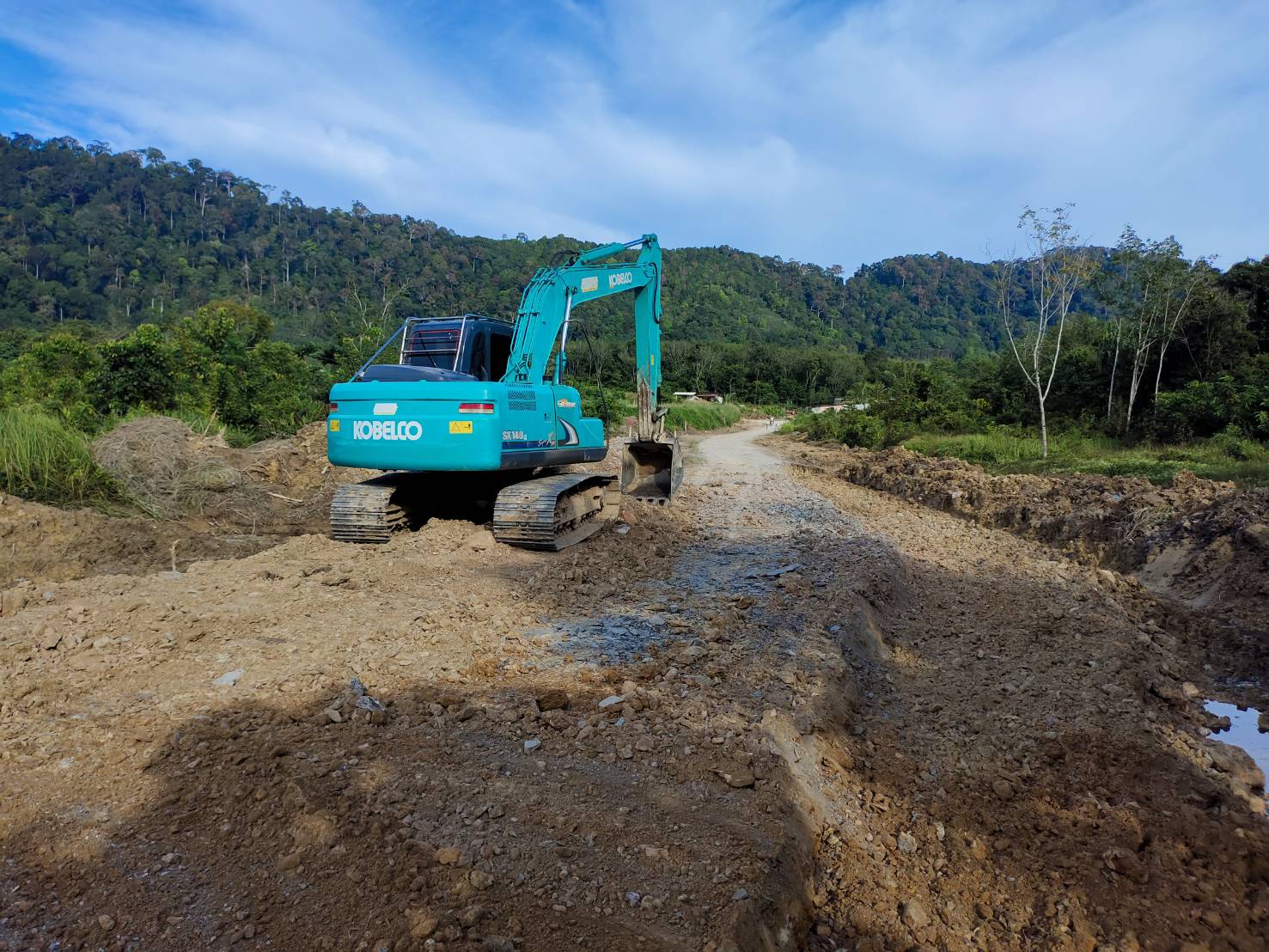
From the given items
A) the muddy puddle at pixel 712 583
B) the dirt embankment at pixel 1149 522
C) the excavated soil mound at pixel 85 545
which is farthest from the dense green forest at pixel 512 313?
the dirt embankment at pixel 1149 522

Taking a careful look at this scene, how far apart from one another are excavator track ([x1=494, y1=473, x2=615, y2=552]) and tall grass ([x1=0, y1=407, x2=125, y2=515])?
5582 millimetres

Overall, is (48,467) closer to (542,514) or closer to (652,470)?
(542,514)

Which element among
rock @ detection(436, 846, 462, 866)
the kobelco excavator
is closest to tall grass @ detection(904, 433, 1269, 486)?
the kobelco excavator

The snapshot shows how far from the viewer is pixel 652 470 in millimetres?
11695

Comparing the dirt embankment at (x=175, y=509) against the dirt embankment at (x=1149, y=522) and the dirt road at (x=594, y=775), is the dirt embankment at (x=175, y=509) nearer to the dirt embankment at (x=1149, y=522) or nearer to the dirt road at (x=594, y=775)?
the dirt road at (x=594, y=775)

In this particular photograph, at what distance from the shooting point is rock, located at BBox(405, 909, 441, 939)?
7.23ft

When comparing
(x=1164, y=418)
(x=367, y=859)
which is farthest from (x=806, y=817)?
(x=1164, y=418)

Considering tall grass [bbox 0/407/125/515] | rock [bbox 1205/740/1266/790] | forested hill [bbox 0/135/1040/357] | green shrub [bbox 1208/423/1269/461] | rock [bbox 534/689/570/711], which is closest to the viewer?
rock [bbox 1205/740/1266/790]

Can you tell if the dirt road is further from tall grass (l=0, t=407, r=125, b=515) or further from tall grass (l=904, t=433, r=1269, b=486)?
tall grass (l=904, t=433, r=1269, b=486)

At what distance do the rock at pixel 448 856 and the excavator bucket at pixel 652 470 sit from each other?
8.25m

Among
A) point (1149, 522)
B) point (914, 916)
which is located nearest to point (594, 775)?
point (914, 916)

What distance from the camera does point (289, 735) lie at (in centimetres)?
343

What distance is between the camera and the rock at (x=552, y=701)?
13.4 feet

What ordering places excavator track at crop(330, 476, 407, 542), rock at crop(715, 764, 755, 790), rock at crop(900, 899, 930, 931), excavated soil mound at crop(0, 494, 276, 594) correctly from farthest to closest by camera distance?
excavator track at crop(330, 476, 407, 542), excavated soil mound at crop(0, 494, 276, 594), rock at crop(715, 764, 755, 790), rock at crop(900, 899, 930, 931)
